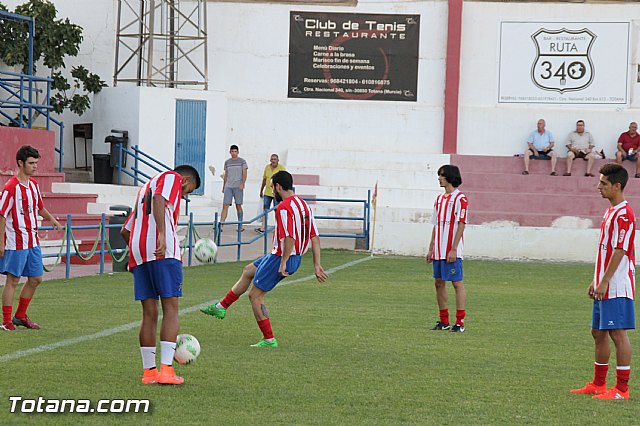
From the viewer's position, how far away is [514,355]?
1045 cm

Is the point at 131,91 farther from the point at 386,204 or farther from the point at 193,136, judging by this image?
the point at 386,204

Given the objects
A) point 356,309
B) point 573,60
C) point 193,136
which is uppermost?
point 573,60

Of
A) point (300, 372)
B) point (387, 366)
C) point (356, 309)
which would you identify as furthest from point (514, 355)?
point (356, 309)

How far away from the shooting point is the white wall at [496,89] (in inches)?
1289

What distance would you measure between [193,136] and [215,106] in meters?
1.23

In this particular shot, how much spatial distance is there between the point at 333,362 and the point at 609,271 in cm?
267

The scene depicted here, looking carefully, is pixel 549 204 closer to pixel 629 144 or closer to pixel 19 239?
pixel 629 144

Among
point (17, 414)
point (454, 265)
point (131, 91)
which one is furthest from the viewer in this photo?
point (131, 91)

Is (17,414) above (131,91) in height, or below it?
below

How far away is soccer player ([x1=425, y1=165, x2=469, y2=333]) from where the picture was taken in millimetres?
12477

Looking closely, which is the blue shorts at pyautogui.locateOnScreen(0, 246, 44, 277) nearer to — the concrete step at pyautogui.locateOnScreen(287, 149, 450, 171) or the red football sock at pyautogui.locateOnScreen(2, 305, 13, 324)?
the red football sock at pyautogui.locateOnScreen(2, 305, 13, 324)

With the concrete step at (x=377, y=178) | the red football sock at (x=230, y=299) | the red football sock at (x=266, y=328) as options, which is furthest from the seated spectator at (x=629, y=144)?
the red football sock at (x=266, y=328)

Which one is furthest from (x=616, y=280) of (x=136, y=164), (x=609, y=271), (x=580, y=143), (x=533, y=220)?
(x=580, y=143)

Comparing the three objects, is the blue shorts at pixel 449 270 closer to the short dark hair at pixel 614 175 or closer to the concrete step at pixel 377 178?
the short dark hair at pixel 614 175
